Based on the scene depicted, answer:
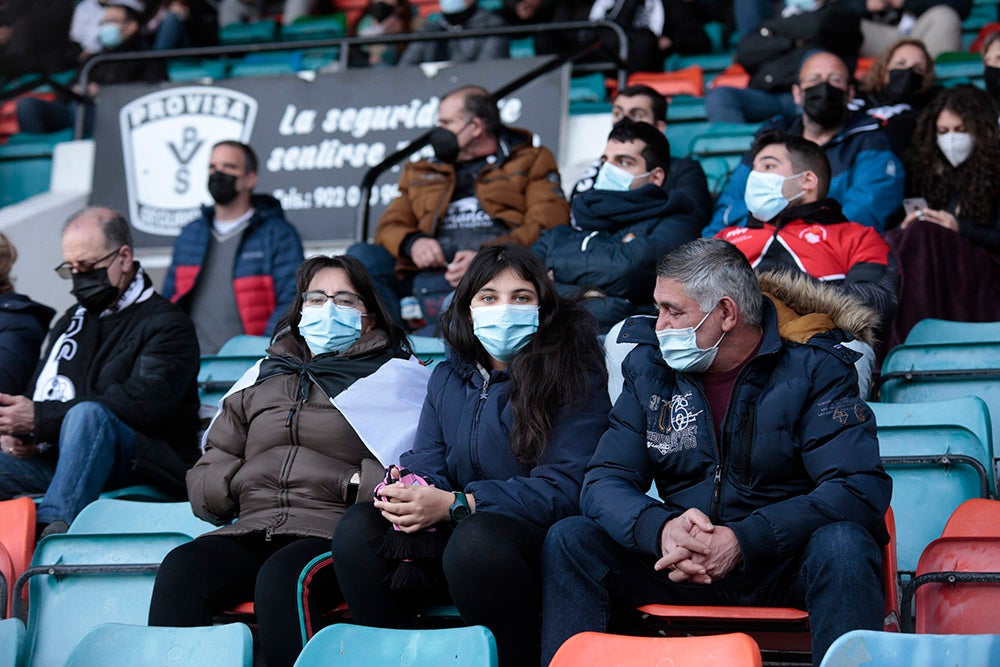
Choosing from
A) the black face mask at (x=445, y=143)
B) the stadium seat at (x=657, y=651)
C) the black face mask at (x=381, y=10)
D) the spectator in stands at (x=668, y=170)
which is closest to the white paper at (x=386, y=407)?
the stadium seat at (x=657, y=651)

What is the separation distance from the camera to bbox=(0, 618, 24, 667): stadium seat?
2988 mm

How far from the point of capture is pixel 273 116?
24.4 feet

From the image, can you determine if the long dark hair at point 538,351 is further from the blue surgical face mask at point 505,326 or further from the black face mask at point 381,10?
the black face mask at point 381,10

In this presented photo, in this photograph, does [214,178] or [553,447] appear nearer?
[553,447]

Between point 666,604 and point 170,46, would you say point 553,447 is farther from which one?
point 170,46

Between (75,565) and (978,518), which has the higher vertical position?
(978,518)

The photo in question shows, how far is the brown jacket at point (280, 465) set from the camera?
142 inches

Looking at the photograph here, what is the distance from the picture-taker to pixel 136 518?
13.5 ft

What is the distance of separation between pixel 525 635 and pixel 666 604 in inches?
12.9

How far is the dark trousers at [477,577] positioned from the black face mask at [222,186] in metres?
3.07

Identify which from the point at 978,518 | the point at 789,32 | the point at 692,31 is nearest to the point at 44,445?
the point at 978,518

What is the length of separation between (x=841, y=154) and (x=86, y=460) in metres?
3.24

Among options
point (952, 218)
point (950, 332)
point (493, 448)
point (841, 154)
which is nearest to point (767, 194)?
point (950, 332)

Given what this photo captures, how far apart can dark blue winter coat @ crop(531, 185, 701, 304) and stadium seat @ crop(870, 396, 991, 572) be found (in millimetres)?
1180
